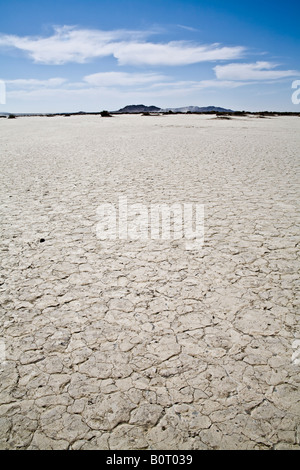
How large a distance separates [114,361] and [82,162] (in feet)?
23.3

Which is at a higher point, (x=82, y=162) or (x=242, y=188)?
(x=82, y=162)

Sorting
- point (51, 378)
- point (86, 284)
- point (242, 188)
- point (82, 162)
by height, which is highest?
point (82, 162)

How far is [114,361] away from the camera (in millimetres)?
1711

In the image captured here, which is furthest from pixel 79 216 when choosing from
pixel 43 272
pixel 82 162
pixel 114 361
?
pixel 82 162

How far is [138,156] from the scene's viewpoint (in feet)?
28.6

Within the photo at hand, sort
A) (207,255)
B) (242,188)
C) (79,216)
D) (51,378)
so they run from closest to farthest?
(51,378) < (207,255) < (79,216) < (242,188)

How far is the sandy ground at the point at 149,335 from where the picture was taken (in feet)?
4.49

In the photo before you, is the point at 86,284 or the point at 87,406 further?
the point at 86,284

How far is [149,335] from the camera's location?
1.90 m

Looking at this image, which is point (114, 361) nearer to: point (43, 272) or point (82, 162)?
point (43, 272)

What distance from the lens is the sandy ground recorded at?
1.37 meters

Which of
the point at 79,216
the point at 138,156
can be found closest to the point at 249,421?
the point at 79,216
